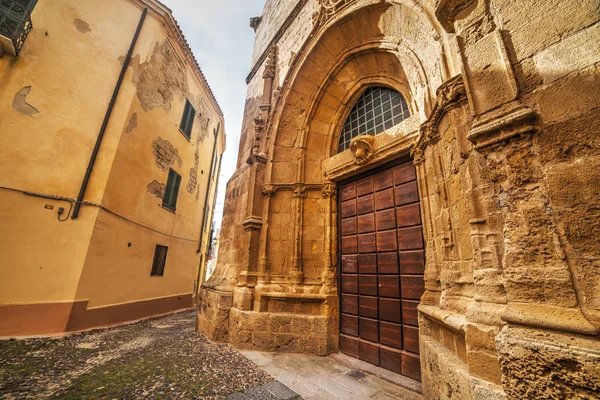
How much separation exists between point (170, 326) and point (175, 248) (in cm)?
348

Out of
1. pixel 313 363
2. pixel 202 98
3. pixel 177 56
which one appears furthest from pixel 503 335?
pixel 202 98

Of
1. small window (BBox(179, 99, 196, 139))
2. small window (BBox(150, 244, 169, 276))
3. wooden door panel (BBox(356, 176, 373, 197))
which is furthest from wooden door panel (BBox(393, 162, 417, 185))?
small window (BBox(179, 99, 196, 139))

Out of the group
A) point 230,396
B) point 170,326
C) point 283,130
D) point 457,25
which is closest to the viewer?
point 457,25

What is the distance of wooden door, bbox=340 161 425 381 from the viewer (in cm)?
321

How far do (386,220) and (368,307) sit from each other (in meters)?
1.38

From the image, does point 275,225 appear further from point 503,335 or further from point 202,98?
point 202,98

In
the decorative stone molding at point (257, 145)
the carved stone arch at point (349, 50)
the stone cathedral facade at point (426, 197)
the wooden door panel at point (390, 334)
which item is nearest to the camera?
the stone cathedral facade at point (426, 197)

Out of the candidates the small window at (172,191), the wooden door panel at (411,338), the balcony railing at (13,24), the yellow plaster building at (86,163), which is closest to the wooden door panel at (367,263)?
the wooden door panel at (411,338)

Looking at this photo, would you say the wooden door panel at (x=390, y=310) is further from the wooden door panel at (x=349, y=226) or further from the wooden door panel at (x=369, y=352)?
the wooden door panel at (x=349, y=226)

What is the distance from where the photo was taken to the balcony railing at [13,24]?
4.86 meters

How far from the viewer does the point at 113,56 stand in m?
6.43

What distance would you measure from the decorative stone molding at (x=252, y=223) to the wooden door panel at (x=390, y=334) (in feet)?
8.61

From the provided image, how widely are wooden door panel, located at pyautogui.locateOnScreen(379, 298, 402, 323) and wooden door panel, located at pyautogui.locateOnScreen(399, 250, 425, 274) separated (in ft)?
1.56

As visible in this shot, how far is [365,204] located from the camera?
4.14 metres
